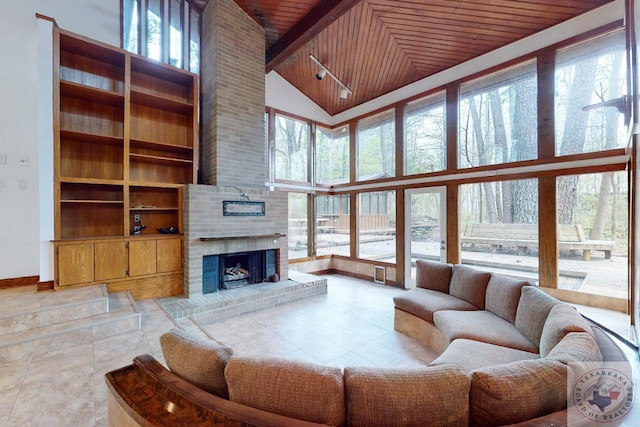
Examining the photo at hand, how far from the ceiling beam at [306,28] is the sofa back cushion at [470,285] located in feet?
12.2

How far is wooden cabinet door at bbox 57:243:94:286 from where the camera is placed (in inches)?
132

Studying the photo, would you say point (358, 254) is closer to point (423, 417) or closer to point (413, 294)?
point (413, 294)

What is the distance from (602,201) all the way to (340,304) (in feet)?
12.9

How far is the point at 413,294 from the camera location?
3.54m

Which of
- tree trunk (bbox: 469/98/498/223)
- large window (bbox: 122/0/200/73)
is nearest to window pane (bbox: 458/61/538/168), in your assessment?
tree trunk (bbox: 469/98/498/223)

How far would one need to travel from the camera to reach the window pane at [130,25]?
166 inches

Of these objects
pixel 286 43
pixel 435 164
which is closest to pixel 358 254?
pixel 435 164

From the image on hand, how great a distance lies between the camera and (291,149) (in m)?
6.28

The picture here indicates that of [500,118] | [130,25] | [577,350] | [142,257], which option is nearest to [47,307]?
[142,257]

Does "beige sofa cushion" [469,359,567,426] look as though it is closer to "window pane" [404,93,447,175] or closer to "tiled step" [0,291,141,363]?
"tiled step" [0,291,141,363]

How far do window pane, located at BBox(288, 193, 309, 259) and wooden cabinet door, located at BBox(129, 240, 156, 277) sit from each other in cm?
286

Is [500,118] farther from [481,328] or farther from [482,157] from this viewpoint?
[481,328]

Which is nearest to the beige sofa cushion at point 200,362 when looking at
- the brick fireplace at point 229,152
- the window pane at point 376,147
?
the brick fireplace at point 229,152

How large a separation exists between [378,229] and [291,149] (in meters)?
2.74
